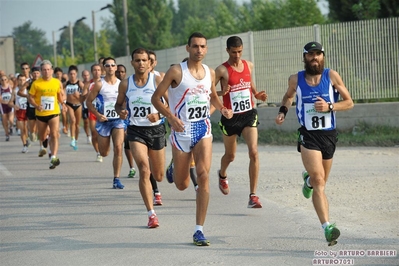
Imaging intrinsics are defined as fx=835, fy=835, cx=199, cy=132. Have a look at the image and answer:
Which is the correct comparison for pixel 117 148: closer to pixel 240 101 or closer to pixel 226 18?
pixel 240 101

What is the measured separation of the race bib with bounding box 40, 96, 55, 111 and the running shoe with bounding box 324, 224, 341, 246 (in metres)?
9.90

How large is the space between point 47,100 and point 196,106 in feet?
27.6

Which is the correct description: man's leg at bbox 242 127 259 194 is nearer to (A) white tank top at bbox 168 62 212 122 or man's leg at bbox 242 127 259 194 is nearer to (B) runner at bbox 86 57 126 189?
(A) white tank top at bbox 168 62 212 122

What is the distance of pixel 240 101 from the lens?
11320 millimetres

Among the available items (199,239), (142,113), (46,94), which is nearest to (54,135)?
(46,94)

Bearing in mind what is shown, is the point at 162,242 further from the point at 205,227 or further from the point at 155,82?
the point at 155,82

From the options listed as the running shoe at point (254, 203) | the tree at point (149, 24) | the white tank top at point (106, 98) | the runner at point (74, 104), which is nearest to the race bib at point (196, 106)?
the running shoe at point (254, 203)

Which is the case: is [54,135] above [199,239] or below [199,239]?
above

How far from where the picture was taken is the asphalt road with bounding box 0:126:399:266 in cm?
815

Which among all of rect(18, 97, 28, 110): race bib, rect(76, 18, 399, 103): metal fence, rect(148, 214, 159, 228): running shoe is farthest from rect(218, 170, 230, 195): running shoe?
rect(18, 97, 28, 110): race bib

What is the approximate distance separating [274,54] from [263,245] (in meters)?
13.6

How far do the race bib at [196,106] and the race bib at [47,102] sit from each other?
27.2 feet

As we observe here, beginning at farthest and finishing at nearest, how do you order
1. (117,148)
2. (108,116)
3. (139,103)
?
1. (108,116)
2. (117,148)
3. (139,103)

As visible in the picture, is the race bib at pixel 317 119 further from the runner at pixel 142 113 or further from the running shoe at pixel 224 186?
the running shoe at pixel 224 186
